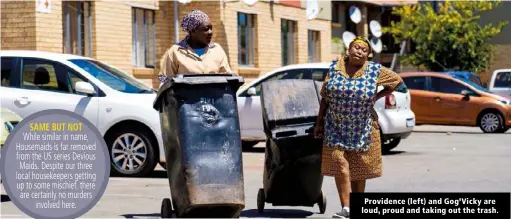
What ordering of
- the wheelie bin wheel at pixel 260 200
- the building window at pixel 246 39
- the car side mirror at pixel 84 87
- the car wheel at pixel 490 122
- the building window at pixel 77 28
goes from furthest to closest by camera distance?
the building window at pixel 246 39 < the car wheel at pixel 490 122 < the building window at pixel 77 28 < the car side mirror at pixel 84 87 < the wheelie bin wheel at pixel 260 200

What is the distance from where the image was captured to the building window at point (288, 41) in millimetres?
32812

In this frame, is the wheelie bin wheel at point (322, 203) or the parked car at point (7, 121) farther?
the parked car at point (7, 121)

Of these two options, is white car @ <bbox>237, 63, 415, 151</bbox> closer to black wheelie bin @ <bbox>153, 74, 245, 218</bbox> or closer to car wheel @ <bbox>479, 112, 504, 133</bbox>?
car wheel @ <bbox>479, 112, 504, 133</bbox>

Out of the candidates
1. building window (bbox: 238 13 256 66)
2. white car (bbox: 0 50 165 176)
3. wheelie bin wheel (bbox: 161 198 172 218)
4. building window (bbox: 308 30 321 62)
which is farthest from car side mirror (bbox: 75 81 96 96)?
building window (bbox: 308 30 321 62)

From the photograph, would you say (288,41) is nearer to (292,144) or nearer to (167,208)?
(292,144)

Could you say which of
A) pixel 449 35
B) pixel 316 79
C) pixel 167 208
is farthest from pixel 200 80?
pixel 449 35

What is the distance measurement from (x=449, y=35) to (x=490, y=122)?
2286 centimetres

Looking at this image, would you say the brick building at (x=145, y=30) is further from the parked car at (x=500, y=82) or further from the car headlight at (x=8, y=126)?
the car headlight at (x=8, y=126)

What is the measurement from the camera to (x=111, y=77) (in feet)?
48.2

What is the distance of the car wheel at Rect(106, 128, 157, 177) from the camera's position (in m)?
14.2

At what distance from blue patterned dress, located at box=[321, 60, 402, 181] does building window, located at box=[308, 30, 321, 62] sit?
26.1m

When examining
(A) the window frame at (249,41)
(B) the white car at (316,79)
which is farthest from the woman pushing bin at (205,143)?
(A) the window frame at (249,41)

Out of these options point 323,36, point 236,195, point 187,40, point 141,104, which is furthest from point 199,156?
point 323,36

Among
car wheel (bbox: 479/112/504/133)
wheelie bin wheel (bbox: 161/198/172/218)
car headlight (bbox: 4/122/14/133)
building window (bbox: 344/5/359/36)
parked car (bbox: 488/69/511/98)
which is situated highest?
building window (bbox: 344/5/359/36)
